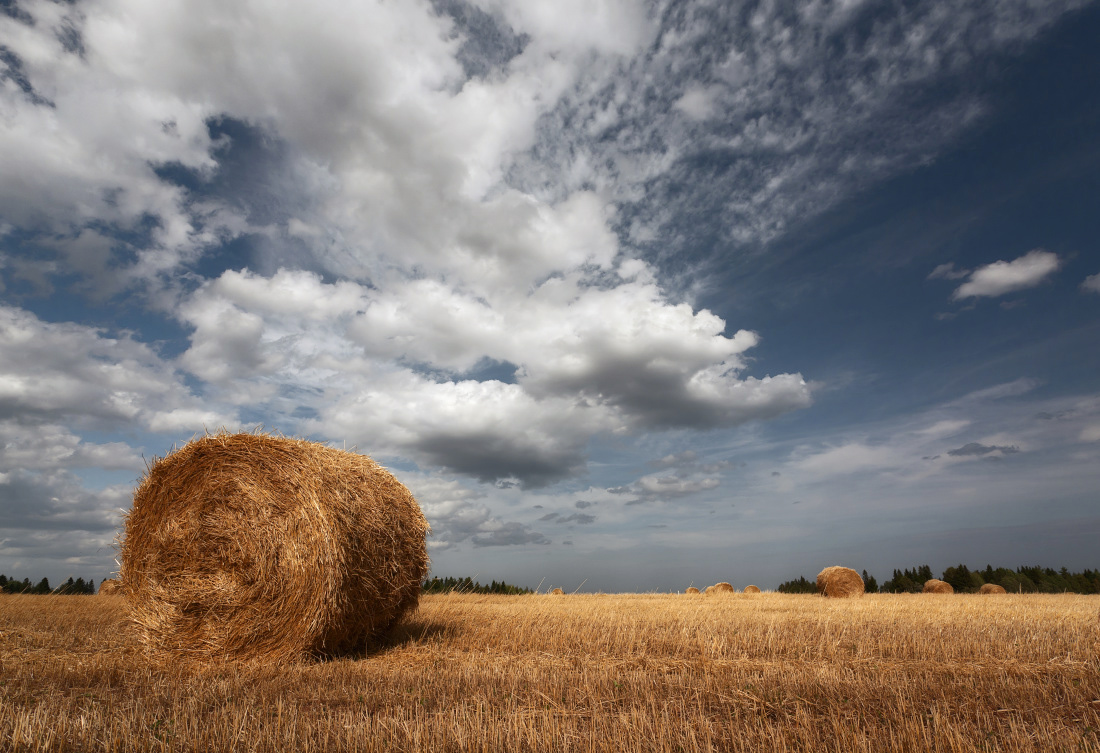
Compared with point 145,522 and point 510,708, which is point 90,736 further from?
point 145,522

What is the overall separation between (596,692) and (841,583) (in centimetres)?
1944

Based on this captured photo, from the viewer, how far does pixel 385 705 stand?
496cm

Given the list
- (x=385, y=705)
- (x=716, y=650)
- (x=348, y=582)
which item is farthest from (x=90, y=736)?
(x=716, y=650)

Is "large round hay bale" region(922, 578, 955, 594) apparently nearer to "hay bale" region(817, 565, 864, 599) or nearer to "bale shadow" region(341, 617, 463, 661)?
"hay bale" region(817, 565, 864, 599)

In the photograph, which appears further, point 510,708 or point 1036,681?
point 1036,681

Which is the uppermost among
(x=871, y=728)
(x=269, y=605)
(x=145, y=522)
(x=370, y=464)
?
(x=370, y=464)

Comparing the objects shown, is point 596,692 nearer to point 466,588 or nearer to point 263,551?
point 263,551

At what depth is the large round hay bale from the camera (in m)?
23.3

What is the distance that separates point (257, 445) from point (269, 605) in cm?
211

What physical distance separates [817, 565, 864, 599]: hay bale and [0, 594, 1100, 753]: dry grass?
1237cm

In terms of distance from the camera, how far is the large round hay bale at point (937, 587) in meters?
23.3

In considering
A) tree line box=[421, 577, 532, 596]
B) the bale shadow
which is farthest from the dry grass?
tree line box=[421, 577, 532, 596]

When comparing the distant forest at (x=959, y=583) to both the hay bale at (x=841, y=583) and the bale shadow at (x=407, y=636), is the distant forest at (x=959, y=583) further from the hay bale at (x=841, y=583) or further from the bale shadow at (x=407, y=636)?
the bale shadow at (x=407, y=636)

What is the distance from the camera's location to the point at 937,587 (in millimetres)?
23750
